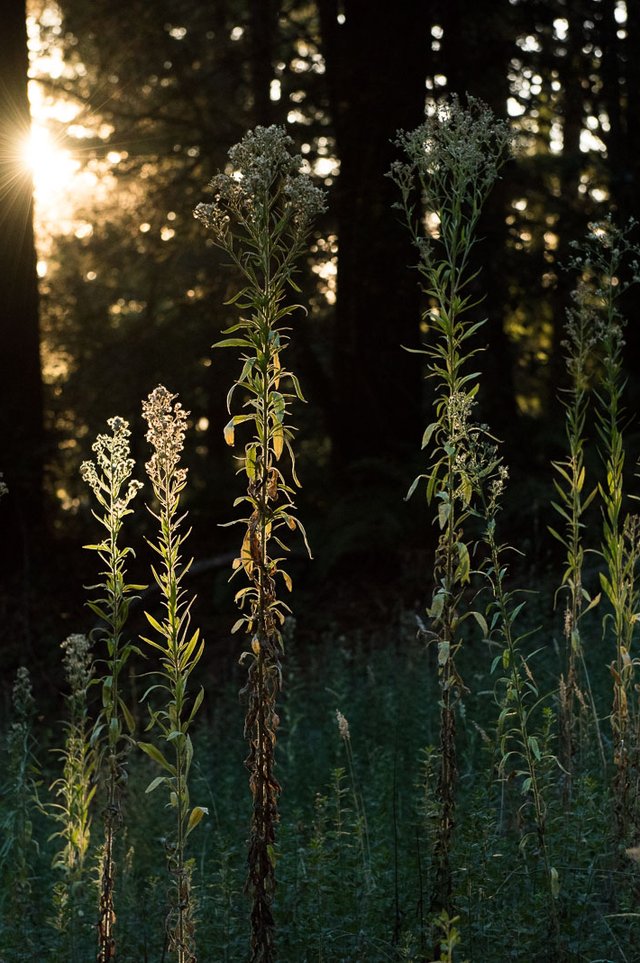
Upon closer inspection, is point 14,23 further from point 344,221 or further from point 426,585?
point 426,585

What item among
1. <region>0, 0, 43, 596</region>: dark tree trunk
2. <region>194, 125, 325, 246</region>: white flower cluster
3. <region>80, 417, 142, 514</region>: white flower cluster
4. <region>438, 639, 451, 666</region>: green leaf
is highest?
<region>0, 0, 43, 596</region>: dark tree trunk

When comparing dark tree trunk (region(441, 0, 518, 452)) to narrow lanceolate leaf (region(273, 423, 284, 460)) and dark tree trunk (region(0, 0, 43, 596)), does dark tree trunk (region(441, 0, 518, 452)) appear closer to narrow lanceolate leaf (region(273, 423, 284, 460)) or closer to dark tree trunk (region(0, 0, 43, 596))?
dark tree trunk (region(0, 0, 43, 596))

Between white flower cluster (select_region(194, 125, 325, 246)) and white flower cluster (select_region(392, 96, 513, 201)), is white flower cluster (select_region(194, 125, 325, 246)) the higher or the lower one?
the lower one

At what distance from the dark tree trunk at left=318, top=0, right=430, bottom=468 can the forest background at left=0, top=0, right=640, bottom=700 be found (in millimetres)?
24

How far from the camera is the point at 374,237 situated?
11.6 m

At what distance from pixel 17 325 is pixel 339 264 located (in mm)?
3697

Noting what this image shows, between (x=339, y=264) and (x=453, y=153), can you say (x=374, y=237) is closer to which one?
(x=339, y=264)

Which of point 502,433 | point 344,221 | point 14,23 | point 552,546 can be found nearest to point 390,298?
point 344,221

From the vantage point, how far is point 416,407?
1216 centimetres

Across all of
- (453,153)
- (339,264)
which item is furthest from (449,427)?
(339,264)

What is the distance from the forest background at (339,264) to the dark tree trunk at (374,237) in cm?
2

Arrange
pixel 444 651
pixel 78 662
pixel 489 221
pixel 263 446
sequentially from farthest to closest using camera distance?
pixel 489 221, pixel 78 662, pixel 444 651, pixel 263 446

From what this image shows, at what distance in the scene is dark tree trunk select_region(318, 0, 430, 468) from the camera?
11.6 metres

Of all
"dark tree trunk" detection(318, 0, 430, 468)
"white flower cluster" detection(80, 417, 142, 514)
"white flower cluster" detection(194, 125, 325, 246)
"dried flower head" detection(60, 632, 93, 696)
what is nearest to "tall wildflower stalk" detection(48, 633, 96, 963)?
"dried flower head" detection(60, 632, 93, 696)
